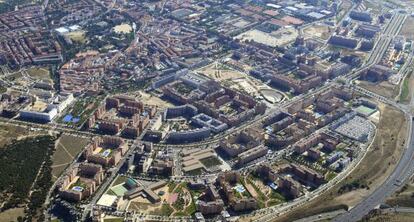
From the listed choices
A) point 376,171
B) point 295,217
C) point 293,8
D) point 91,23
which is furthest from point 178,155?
point 293,8

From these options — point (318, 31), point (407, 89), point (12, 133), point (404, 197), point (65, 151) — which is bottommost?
point (12, 133)

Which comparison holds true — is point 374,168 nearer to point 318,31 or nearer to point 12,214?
point 12,214

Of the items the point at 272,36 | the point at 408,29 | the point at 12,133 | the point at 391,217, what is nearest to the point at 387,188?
the point at 391,217

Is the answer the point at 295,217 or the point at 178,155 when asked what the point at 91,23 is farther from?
the point at 295,217

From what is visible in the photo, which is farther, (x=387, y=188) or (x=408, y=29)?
(x=408, y=29)

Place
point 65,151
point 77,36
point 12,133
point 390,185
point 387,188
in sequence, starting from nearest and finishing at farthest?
point 387,188 → point 390,185 → point 65,151 → point 12,133 → point 77,36

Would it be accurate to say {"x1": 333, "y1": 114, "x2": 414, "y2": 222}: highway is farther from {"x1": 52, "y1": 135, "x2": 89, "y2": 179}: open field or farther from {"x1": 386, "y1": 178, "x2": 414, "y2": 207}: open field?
{"x1": 52, "y1": 135, "x2": 89, "y2": 179}: open field
